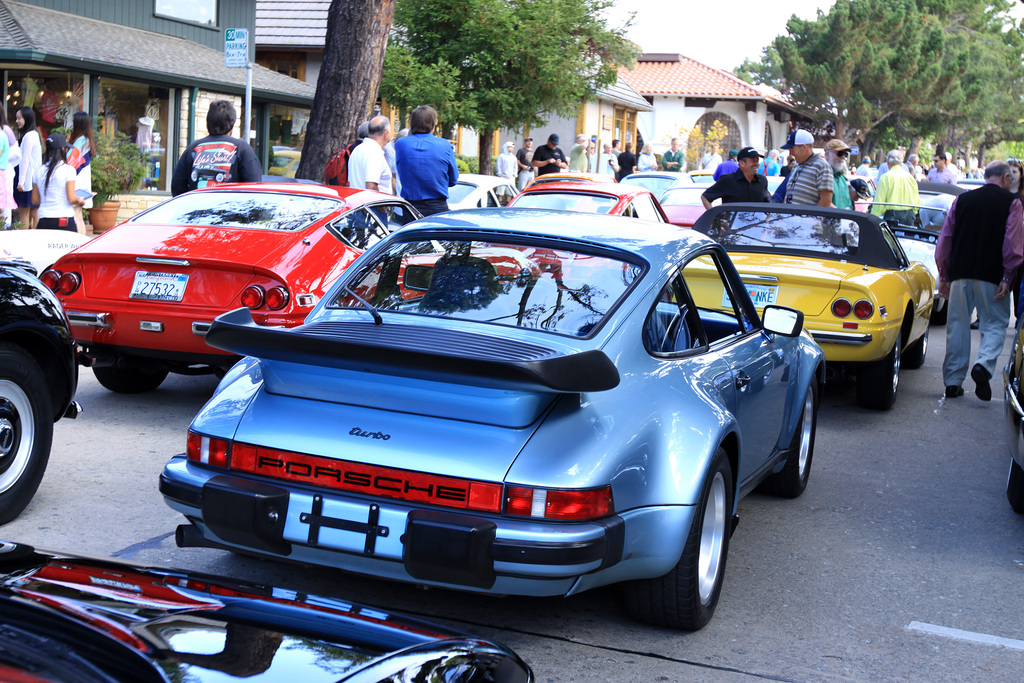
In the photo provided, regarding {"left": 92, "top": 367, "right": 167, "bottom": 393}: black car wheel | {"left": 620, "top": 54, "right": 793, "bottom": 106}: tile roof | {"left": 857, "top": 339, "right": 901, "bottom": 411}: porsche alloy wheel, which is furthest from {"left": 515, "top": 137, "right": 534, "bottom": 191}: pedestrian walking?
{"left": 620, "top": 54, "right": 793, "bottom": 106}: tile roof

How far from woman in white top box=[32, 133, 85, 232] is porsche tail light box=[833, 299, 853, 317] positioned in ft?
23.9

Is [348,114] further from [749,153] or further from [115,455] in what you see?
[115,455]

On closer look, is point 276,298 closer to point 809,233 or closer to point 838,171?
point 809,233

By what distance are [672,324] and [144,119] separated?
63.3ft

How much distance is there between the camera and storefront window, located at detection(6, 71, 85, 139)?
1900cm

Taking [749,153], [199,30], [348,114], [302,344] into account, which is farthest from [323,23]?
[302,344]

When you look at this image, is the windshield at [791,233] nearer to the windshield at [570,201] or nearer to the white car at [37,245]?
the windshield at [570,201]

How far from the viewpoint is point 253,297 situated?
6641 mm

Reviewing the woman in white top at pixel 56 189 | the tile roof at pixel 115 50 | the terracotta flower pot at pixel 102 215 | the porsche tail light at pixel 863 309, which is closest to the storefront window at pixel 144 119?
the tile roof at pixel 115 50

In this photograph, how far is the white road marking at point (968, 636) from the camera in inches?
164

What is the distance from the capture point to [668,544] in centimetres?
369

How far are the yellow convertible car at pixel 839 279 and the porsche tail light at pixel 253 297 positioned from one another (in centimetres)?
354

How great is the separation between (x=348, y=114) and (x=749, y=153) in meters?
4.62

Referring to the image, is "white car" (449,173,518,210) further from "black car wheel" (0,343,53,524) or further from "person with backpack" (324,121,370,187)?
"black car wheel" (0,343,53,524)
